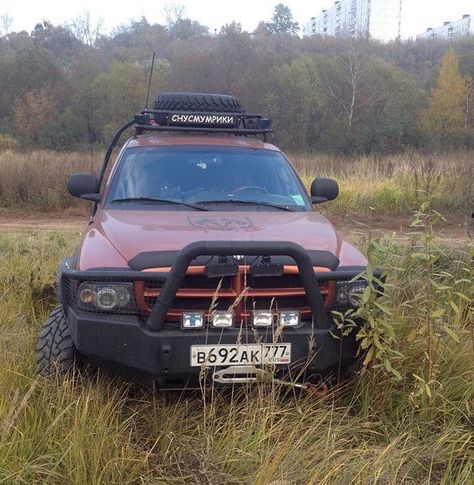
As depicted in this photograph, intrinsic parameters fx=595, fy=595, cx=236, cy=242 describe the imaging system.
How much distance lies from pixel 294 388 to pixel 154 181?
184 cm

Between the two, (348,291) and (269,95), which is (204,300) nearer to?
(348,291)

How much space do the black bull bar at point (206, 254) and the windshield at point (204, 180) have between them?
109cm

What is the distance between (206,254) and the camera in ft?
9.09

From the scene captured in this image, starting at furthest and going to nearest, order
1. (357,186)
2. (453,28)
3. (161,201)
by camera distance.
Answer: (453,28), (357,186), (161,201)

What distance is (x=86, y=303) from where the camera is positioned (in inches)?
116

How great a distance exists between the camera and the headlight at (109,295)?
291 cm

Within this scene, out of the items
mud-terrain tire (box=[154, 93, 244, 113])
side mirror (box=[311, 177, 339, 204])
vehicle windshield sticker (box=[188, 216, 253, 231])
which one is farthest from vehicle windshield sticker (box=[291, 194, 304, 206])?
mud-terrain tire (box=[154, 93, 244, 113])

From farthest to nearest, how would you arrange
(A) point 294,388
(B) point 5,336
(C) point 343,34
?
(C) point 343,34 < (B) point 5,336 < (A) point 294,388

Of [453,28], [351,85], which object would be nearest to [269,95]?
[351,85]

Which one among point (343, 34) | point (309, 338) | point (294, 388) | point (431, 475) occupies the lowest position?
point (431, 475)

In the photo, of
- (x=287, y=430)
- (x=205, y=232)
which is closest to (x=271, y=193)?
(x=205, y=232)

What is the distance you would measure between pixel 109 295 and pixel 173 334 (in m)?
0.37

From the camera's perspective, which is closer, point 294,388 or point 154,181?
point 294,388

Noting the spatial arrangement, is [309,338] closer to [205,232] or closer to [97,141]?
[205,232]
